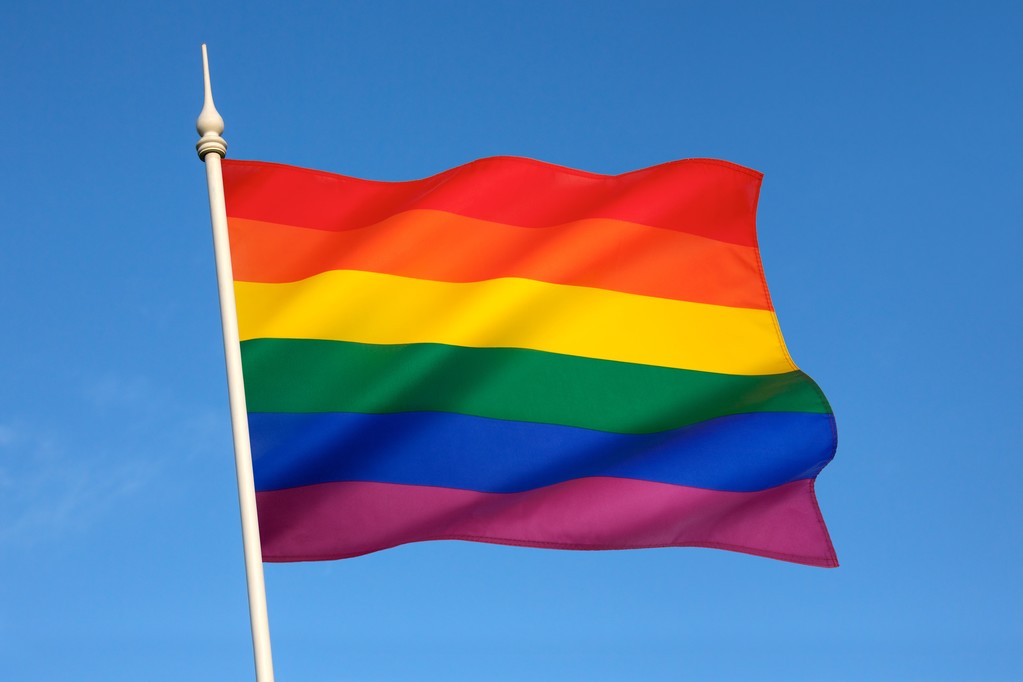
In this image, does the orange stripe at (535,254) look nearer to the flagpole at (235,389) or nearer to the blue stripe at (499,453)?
the blue stripe at (499,453)

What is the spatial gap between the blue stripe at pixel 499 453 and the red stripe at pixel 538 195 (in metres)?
1.61

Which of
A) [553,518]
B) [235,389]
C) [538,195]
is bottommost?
[553,518]

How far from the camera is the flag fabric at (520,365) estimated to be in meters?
7.65

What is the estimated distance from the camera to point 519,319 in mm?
8648

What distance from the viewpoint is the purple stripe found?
7465 mm

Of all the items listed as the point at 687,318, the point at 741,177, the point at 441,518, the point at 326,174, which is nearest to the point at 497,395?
the point at 441,518

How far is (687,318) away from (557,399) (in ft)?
3.97

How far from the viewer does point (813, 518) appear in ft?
24.8

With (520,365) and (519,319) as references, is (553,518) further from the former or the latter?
(519,319)

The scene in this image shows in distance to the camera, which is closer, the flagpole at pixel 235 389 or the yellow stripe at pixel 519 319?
the flagpole at pixel 235 389

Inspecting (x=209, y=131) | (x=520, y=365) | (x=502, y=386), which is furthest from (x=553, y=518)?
(x=209, y=131)

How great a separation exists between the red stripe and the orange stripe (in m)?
0.10

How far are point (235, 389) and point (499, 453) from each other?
2283 millimetres

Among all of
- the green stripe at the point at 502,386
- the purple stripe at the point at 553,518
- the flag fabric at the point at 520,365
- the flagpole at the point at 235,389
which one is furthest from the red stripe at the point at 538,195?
the purple stripe at the point at 553,518
